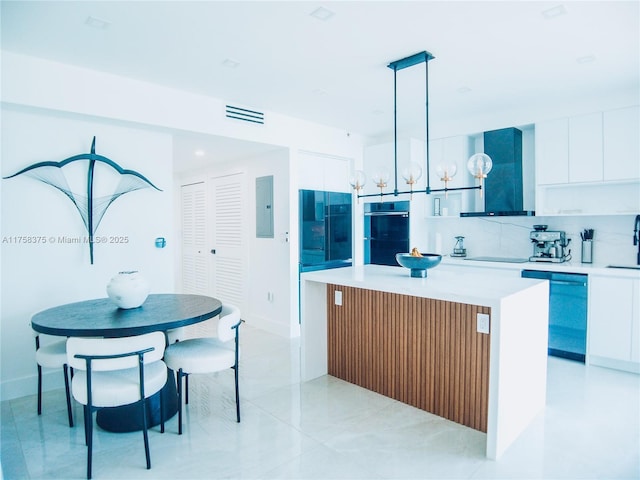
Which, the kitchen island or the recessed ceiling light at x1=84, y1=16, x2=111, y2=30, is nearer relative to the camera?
the kitchen island

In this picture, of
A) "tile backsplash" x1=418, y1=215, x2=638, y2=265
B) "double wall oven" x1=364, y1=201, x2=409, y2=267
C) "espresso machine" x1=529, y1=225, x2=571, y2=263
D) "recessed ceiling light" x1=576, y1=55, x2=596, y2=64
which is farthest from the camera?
"double wall oven" x1=364, y1=201, x2=409, y2=267

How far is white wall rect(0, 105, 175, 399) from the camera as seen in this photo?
10.4 feet

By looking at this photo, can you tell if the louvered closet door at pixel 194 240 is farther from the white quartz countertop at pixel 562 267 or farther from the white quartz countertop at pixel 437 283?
the white quartz countertop at pixel 562 267

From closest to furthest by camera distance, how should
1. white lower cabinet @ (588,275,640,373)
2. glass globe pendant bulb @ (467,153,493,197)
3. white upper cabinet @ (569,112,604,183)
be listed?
glass globe pendant bulb @ (467,153,493,197) → white lower cabinet @ (588,275,640,373) → white upper cabinet @ (569,112,604,183)

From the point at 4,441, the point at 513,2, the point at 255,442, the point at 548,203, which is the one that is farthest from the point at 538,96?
the point at 4,441

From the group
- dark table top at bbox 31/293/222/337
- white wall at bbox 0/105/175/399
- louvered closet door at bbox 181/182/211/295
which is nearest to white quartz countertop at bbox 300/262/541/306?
dark table top at bbox 31/293/222/337

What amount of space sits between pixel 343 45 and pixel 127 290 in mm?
2369

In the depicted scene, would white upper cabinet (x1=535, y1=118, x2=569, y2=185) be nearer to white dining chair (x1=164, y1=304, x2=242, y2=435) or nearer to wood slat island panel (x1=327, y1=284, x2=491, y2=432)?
wood slat island panel (x1=327, y1=284, x2=491, y2=432)

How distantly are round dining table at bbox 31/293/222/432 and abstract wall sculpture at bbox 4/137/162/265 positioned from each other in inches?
37.0

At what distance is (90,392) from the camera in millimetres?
2105

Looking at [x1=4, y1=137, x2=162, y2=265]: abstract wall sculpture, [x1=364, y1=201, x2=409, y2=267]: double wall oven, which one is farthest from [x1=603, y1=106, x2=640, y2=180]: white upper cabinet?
[x1=4, y1=137, x2=162, y2=265]: abstract wall sculpture

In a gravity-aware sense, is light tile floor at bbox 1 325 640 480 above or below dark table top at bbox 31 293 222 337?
below

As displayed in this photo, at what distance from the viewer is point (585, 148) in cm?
404

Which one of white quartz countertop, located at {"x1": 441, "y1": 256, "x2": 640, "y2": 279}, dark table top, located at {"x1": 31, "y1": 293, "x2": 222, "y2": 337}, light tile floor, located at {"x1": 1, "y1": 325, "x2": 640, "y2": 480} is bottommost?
light tile floor, located at {"x1": 1, "y1": 325, "x2": 640, "y2": 480}
